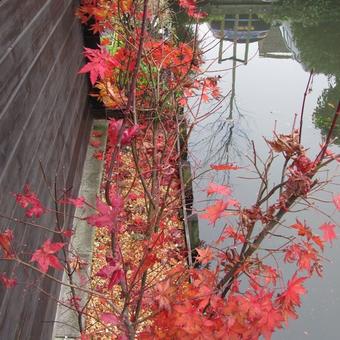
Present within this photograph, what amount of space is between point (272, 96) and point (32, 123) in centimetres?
631

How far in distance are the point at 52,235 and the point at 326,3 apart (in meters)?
11.9

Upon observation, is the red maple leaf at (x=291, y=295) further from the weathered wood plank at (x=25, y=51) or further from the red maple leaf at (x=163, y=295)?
the weathered wood plank at (x=25, y=51)

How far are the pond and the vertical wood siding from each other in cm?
126

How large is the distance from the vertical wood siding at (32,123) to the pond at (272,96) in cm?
126

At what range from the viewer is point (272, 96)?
7.82 meters

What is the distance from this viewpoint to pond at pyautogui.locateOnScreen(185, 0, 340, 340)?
422cm

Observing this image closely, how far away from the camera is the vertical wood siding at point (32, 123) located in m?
1.79

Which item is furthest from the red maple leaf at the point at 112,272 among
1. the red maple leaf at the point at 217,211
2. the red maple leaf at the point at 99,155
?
the red maple leaf at the point at 99,155

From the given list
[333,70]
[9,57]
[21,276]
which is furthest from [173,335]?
[333,70]

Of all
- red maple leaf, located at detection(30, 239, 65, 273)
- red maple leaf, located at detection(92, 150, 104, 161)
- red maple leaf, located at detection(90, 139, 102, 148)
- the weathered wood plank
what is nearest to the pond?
red maple leaf, located at detection(92, 150, 104, 161)

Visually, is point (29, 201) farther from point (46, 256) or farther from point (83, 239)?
point (83, 239)

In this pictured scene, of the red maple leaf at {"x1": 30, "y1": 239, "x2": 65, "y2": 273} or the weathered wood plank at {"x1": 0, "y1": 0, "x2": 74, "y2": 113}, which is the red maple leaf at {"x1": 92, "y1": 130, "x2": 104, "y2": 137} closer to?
the weathered wood plank at {"x1": 0, "y1": 0, "x2": 74, "y2": 113}

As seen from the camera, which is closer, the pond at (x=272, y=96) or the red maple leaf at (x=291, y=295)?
the red maple leaf at (x=291, y=295)

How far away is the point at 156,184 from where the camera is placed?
2438 mm
